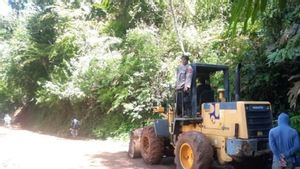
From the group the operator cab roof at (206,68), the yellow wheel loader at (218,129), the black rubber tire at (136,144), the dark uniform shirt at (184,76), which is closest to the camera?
the yellow wheel loader at (218,129)

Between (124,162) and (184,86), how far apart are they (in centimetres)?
337

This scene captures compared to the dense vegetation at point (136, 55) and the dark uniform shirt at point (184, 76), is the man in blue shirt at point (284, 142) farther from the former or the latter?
the dark uniform shirt at point (184, 76)

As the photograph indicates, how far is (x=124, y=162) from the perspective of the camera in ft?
37.7

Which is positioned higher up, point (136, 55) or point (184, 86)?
point (136, 55)

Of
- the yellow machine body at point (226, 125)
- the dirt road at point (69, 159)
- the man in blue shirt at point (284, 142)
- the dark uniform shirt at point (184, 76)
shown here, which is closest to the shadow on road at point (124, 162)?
the dirt road at point (69, 159)

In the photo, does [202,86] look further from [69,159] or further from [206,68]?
[69,159]

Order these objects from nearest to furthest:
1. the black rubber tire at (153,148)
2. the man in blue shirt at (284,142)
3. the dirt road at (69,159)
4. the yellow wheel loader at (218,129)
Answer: the man in blue shirt at (284,142), the yellow wheel loader at (218,129), the black rubber tire at (153,148), the dirt road at (69,159)

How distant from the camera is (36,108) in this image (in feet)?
111

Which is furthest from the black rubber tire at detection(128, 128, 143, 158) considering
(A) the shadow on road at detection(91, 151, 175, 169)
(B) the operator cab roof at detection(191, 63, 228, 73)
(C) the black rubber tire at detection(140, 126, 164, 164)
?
(B) the operator cab roof at detection(191, 63, 228, 73)

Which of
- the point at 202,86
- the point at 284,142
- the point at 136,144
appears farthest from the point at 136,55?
the point at 284,142

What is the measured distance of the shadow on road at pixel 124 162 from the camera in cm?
1059

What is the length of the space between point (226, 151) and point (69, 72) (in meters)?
16.1

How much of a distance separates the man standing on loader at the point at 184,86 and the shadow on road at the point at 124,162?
5.56ft

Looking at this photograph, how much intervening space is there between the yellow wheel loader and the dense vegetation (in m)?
1.11
